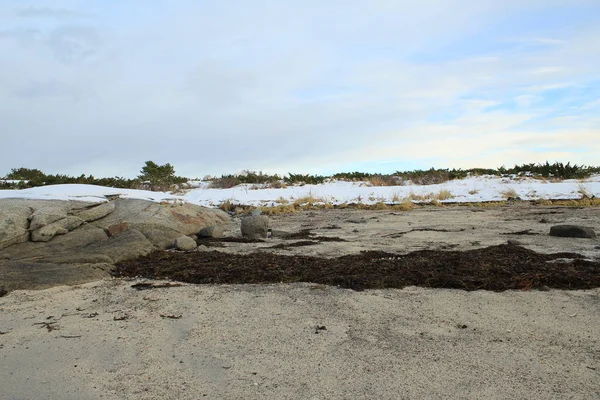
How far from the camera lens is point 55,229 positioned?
275 inches

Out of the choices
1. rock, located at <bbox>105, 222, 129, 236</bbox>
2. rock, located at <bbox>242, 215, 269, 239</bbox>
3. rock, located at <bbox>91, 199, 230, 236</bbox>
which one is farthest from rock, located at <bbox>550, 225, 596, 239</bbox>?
rock, located at <bbox>105, 222, 129, 236</bbox>

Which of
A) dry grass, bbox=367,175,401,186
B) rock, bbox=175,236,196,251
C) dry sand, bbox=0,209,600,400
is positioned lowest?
dry sand, bbox=0,209,600,400

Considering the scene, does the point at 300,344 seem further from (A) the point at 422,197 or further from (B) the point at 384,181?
(B) the point at 384,181

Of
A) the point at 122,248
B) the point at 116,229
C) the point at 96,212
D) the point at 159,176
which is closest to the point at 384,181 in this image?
the point at 159,176

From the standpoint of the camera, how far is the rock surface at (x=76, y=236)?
16.0 feet

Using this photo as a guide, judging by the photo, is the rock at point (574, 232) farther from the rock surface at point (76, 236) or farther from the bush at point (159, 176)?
the bush at point (159, 176)

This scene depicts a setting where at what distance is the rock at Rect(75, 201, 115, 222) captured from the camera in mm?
7973

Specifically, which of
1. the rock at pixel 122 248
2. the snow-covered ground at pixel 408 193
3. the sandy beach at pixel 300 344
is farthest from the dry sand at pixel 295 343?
the snow-covered ground at pixel 408 193

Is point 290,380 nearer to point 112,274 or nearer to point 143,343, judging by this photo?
point 143,343

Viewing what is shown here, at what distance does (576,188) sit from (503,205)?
4171 mm

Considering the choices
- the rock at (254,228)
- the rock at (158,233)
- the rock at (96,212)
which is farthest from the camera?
the rock at (254,228)

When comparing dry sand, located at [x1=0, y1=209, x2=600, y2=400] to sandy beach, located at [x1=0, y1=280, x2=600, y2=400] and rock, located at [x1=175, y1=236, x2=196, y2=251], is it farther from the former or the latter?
rock, located at [x1=175, y1=236, x2=196, y2=251]

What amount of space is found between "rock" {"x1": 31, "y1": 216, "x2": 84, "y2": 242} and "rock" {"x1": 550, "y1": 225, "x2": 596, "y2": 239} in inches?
312

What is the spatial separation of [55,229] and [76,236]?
0.33 metres
